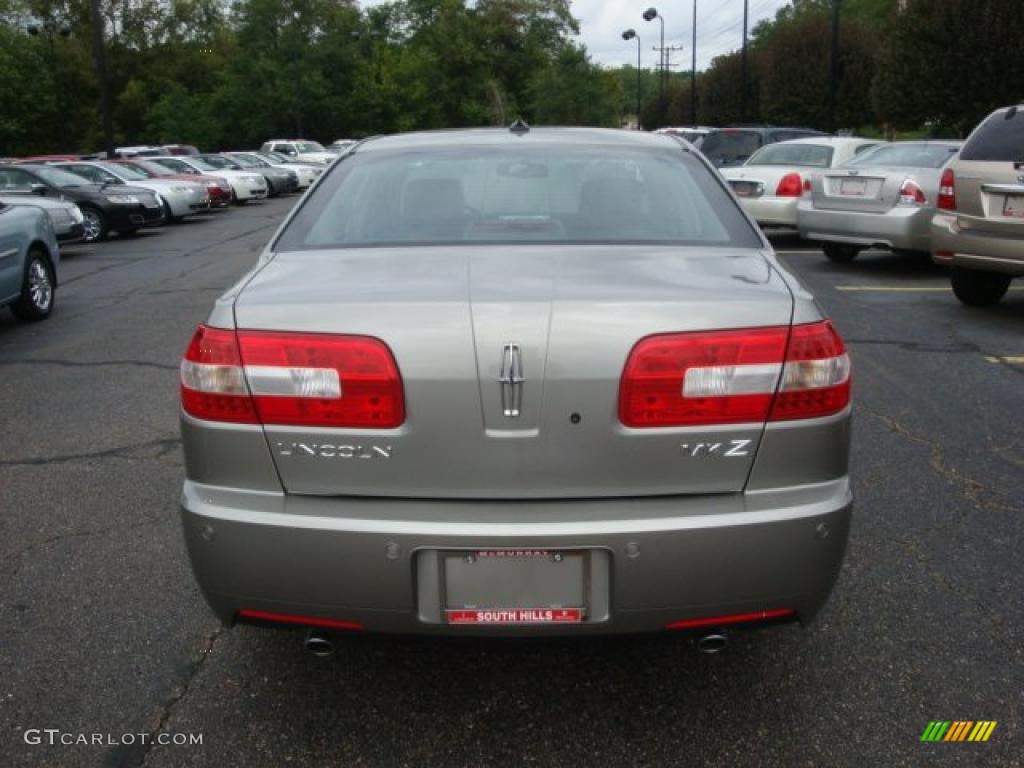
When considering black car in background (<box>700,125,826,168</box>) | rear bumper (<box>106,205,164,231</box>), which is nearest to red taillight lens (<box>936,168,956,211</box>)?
black car in background (<box>700,125,826,168</box>)

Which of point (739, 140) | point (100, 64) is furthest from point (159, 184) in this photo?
point (739, 140)

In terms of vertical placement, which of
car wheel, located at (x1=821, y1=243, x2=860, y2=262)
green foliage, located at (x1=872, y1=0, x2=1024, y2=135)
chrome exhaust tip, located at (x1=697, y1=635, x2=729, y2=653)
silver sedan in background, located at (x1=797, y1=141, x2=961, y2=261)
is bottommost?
car wheel, located at (x1=821, y1=243, x2=860, y2=262)

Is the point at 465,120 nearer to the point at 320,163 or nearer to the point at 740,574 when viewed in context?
the point at 320,163

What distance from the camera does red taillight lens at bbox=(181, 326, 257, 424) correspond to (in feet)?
8.01

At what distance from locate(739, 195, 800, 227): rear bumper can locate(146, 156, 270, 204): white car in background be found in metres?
16.9

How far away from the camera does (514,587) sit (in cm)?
236

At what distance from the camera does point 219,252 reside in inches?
604

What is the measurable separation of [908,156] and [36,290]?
9.20 meters

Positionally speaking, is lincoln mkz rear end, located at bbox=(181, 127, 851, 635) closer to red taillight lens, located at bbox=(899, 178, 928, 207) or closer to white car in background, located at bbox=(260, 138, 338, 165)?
red taillight lens, located at bbox=(899, 178, 928, 207)

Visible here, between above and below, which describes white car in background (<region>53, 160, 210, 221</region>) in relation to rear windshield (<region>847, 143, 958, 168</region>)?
below

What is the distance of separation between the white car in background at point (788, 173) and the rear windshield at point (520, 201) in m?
9.57

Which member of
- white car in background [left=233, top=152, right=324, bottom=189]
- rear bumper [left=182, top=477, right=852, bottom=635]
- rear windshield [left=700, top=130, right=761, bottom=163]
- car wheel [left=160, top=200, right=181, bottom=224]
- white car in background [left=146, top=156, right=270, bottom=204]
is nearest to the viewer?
rear bumper [left=182, top=477, right=852, bottom=635]

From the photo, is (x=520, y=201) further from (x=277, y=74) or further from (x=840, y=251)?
(x=277, y=74)

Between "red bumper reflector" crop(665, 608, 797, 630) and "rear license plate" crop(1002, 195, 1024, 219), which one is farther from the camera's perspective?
"rear license plate" crop(1002, 195, 1024, 219)
